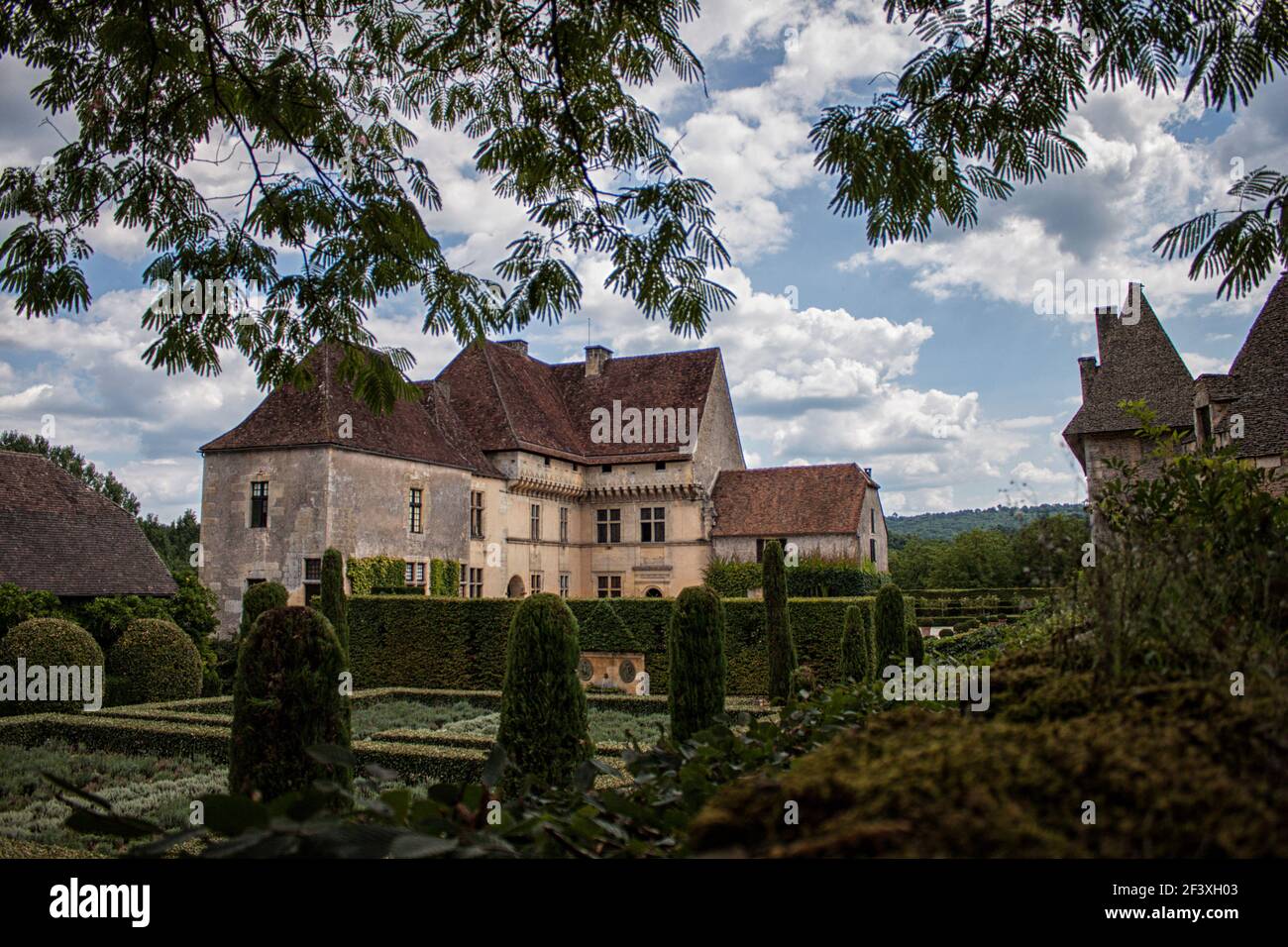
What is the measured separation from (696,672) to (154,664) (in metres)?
13.0

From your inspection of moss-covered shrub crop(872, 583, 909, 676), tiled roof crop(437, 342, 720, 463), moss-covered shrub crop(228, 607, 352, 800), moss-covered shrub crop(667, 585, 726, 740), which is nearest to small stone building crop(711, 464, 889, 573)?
tiled roof crop(437, 342, 720, 463)

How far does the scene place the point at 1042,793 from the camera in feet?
4.30

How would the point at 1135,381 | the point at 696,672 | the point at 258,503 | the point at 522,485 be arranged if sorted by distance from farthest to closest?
the point at 522,485, the point at 1135,381, the point at 258,503, the point at 696,672

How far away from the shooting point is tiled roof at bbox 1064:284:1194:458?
24836 millimetres

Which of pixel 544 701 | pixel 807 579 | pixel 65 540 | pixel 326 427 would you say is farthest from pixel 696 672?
pixel 807 579

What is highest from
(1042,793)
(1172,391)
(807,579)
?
(1172,391)

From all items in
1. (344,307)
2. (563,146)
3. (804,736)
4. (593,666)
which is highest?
(563,146)

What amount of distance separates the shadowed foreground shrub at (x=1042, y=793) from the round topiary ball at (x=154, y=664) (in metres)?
19.6

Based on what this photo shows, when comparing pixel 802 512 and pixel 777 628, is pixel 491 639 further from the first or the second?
pixel 802 512

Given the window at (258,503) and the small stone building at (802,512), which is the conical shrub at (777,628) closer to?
the small stone building at (802,512)
